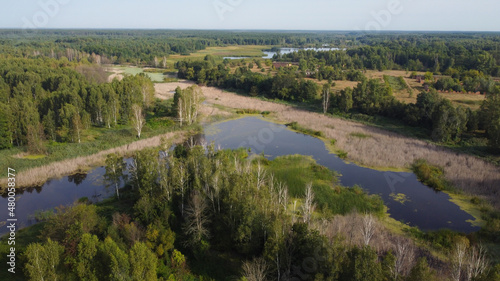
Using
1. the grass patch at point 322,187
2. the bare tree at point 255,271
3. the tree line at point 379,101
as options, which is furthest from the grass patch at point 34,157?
the tree line at point 379,101

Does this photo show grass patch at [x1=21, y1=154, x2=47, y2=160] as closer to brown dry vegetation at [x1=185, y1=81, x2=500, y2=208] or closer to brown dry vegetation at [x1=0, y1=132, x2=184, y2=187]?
brown dry vegetation at [x1=0, y1=132, x2=184, y2=187]

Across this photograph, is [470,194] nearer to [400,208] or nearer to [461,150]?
[400,208]

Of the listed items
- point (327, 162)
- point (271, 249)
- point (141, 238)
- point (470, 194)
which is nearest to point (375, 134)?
point (327, 162)

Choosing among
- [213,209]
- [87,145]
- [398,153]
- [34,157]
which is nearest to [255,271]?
[213,209]

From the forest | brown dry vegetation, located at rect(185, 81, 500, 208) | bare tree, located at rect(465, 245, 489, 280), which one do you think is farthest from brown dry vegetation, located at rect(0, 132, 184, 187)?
bare tree, located at rect(465, 245, 489, 280)

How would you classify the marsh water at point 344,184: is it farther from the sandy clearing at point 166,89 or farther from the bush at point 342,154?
the sandy clearing at point 166,89

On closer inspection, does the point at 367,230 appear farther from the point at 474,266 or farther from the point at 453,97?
the point at 453,97
